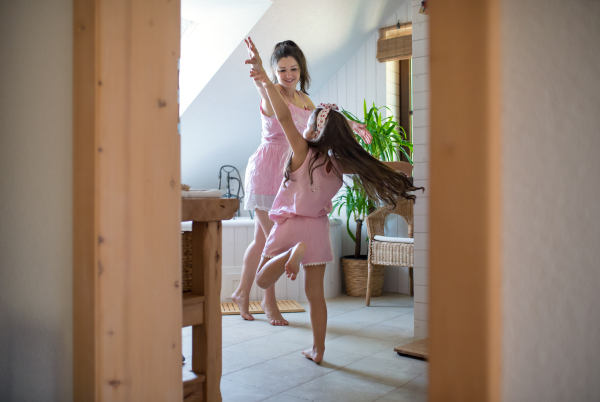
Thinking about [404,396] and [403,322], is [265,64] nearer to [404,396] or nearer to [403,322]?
[403,322]

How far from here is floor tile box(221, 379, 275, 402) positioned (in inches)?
71.2

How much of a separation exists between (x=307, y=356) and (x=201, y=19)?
7.88 feet

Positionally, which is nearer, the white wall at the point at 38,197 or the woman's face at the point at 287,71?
the white wall at the point at 38,197

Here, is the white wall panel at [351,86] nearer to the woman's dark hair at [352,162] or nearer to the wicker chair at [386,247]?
the wicker chair at [386,247]

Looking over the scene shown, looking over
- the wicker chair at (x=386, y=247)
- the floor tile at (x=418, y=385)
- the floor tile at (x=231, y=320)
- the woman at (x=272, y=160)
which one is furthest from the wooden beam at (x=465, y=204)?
the wicker chair at (x=386, y=247)

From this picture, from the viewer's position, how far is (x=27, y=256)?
130 cm

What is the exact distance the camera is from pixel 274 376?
2062 millimetres

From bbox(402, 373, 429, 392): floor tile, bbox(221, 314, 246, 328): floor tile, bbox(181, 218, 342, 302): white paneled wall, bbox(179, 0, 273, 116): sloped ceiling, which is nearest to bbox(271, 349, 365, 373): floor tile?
bbox(402, 373, 429, 392): floor tile

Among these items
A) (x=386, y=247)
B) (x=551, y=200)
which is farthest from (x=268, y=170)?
(x=551, y=200)

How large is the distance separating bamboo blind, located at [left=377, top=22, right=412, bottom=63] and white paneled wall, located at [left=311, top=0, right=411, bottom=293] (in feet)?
0.19

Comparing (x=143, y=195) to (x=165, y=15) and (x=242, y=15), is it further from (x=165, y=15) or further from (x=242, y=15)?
(x=242, y=15)

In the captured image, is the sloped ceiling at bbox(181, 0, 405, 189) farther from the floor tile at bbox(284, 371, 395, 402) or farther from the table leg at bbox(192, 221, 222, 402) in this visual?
the floor tile at bbox(284, 371, 395, 402)

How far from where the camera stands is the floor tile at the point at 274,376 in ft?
6.45

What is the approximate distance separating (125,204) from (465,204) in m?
0.83
